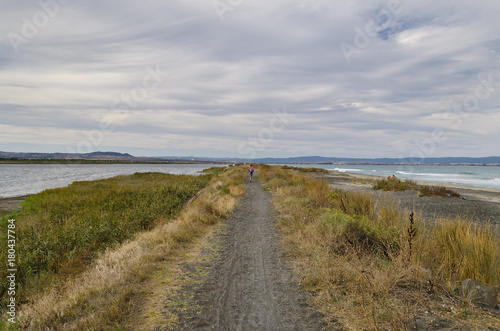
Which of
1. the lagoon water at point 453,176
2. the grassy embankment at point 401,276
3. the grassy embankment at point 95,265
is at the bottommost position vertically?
the lagoon water at point 453,176

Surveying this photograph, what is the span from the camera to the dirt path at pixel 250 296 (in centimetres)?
423

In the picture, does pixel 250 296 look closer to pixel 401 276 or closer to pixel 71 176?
pixel 401 276

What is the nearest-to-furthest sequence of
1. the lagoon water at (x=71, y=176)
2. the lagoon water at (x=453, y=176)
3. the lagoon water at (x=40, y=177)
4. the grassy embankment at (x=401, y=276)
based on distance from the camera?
the grassy embankment at (x=401, y=276) < the lagoon water at (x=40, y=177) < the lagoon water at (x=71, y=176) < the lagoon water at (x=453, y=176)

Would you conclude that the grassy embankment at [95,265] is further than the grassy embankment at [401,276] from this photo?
Yes

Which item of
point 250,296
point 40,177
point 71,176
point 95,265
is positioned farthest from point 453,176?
point 40,177

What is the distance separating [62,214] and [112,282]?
12.5 m

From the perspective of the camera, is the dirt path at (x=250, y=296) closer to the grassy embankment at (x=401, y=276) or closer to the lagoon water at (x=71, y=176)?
the grassy embankment at (x=401, y=276)

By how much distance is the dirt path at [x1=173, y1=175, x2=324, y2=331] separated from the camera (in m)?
4.23

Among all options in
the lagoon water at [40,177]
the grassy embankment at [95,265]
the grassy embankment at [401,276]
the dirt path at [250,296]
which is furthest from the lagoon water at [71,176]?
the grassy embankment at [401,276]

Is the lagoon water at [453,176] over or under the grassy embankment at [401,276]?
under

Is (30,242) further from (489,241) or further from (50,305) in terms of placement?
(489,241)

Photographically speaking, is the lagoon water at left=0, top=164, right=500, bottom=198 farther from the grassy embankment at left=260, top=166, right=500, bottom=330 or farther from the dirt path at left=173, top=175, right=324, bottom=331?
the grassy embankment at left=260, top=166, right=500, bottom=330

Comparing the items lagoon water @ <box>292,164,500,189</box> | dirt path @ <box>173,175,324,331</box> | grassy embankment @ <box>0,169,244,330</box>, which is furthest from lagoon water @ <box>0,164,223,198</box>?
lagoon water @ <box>292,164,500,189</box>

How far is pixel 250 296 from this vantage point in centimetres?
515
